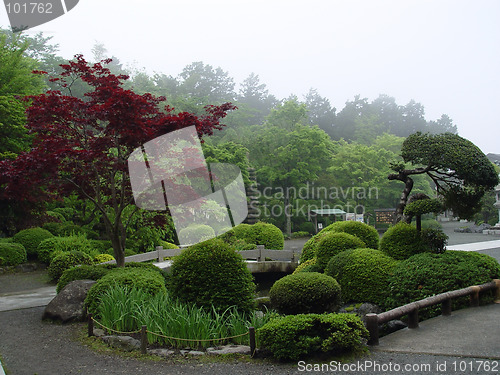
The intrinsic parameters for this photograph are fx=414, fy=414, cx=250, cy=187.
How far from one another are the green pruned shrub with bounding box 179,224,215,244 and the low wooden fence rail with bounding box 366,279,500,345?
13.3 m

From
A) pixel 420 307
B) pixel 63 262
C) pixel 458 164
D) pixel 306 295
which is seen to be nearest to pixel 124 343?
pixel 306 295

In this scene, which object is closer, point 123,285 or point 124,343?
point 124,343

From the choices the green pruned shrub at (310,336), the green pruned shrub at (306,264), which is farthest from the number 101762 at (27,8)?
Answer: the green pruned shrub at (306,264)

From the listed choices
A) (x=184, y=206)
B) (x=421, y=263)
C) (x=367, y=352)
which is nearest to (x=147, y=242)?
(x=184, y=206)

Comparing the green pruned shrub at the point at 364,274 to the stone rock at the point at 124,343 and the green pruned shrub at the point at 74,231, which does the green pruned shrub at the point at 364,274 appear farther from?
the green pruned shrub at the point at 74,231

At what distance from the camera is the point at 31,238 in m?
15.2

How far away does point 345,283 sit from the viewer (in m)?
8.17

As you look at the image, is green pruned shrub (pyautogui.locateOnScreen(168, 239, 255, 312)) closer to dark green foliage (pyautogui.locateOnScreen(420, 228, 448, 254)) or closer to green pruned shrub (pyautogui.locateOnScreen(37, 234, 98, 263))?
dark green foliage (pyautogui.locateOnScreen(420, 228, 448, 254))

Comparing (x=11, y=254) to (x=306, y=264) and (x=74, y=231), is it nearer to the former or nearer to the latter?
(x=74, y=231)

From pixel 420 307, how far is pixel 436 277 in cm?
117

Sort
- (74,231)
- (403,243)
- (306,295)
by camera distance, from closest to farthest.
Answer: (306,295)
(403,243)
(74,231)

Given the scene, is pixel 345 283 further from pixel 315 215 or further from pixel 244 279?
pixel 315 215

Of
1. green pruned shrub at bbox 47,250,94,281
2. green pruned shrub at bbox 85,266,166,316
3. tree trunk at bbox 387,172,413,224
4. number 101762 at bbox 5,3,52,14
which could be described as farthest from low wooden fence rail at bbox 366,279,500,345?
green pruned shrub at bbox 47,250,94,281

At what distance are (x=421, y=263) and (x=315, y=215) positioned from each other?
22.7 m
